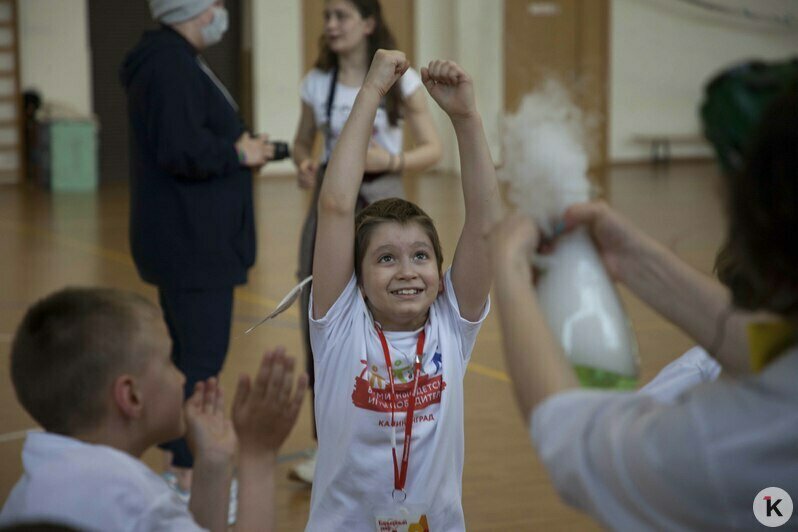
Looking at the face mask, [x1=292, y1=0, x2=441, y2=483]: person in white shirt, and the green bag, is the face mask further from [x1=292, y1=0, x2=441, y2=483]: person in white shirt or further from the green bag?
the green bag

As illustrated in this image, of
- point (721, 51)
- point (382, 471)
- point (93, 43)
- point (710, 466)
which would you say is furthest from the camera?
point (721, 51)

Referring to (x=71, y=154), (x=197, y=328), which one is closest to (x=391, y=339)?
(x=197, y=328)

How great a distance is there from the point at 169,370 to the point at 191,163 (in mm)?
2010

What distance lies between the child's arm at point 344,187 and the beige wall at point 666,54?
49.2ft

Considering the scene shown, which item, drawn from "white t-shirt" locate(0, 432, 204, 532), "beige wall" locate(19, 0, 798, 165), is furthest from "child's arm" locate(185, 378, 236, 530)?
"beige wall" locate(19, 0, 798, 165)

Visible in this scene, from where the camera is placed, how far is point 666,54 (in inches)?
664

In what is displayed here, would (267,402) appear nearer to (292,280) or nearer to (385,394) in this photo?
(385,394)

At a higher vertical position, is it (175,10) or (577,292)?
(175,10)

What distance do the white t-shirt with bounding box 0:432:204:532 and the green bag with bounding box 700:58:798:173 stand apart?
93 cm

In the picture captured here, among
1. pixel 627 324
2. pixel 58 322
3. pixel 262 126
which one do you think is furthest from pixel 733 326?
pixel 262 126

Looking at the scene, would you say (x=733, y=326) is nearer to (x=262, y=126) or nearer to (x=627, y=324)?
(x=627, y=324)

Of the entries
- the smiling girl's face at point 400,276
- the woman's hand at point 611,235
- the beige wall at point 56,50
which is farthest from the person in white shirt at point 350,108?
the beige wall at point 56,50

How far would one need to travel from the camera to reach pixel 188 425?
69.9 inches

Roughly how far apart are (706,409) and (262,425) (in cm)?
75
